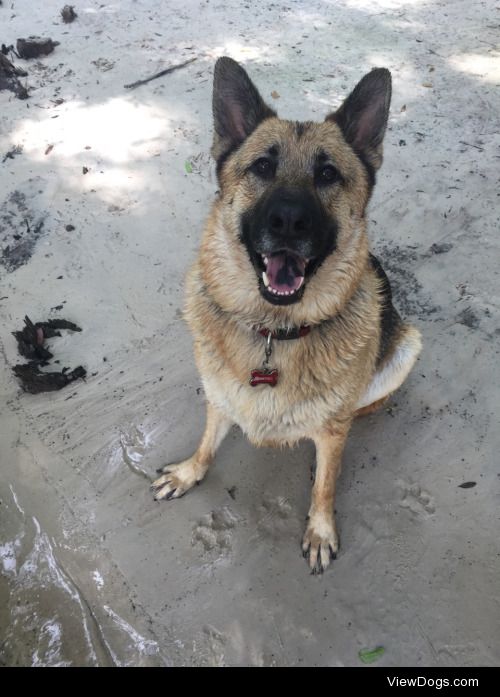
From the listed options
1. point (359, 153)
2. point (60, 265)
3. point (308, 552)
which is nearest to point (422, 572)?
point (308, 552)

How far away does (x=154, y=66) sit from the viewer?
584cm

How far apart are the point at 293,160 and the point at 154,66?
4.71 metres

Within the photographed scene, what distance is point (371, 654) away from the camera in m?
2.25

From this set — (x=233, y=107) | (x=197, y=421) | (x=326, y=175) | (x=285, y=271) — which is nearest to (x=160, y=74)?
(x=233, y=107)

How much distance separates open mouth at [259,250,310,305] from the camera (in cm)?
205

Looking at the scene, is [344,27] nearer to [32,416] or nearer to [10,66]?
[10,66]

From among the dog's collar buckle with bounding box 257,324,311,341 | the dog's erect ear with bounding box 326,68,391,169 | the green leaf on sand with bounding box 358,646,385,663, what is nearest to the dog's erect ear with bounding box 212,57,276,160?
the dog's erect ear with bounding box 326,68,391,169

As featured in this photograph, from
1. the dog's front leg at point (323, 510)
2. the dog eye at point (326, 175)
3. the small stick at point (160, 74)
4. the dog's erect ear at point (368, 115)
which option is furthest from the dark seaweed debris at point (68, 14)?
the dog's front leg at point (323, 510)

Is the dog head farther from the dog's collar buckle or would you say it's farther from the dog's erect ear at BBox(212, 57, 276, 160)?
the dog's collar buckle

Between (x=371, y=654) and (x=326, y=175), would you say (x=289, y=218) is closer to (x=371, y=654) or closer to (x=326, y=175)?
(x=326, y=175)

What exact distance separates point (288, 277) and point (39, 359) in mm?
2212

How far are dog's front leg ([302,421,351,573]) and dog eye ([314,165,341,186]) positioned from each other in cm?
125

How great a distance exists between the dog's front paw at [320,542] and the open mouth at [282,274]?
4.50 ft

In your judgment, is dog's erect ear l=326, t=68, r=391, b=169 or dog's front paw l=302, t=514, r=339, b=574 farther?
dog's front paw l=302, t=514, r=339, b=574
